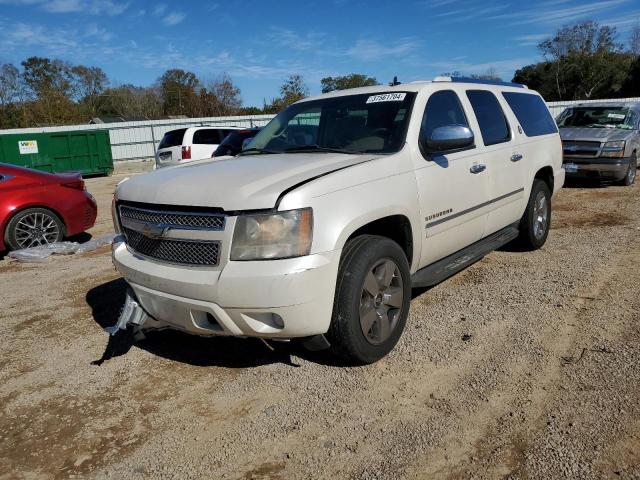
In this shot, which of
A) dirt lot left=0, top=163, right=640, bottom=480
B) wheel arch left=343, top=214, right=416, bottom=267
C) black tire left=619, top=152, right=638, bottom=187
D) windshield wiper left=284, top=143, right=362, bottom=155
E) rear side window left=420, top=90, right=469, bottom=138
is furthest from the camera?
black tire left=619, top=152, right=638, bottom=187

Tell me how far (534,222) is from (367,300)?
3.28 m

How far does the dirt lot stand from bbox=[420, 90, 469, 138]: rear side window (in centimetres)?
153

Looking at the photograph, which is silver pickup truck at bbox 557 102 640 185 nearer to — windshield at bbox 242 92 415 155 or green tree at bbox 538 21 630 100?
windshield at bbox 242 92 415 155

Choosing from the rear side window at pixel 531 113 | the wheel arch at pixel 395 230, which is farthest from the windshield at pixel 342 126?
the rear side window at pixel 531 113

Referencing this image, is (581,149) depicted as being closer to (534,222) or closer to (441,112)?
(534,222)

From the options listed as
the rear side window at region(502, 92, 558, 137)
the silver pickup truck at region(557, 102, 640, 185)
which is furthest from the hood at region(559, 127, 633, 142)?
the rear side window at region(502, 92, 558, 137)

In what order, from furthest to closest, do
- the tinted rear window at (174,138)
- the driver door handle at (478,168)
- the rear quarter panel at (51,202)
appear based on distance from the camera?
the tinted rear window at (174,138) → the rear quarter panel at (51,202) → the driver door handle at (478,168)

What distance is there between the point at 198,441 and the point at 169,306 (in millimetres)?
804

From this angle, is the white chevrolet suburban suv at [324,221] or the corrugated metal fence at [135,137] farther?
the corrugated metal fence at [135,137]

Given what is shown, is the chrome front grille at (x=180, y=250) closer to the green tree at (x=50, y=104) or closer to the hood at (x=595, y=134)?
the hood at (x=595, y=134)

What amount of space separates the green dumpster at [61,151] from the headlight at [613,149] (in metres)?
18.5

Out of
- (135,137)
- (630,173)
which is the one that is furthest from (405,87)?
(135,137)

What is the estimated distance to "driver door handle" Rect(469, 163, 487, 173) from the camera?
171 inches

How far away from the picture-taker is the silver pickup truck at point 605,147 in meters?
10.1
